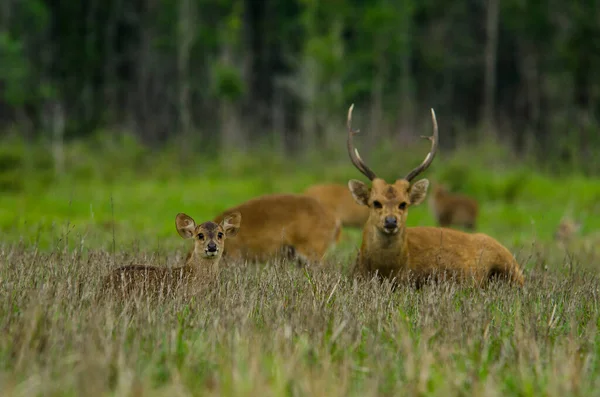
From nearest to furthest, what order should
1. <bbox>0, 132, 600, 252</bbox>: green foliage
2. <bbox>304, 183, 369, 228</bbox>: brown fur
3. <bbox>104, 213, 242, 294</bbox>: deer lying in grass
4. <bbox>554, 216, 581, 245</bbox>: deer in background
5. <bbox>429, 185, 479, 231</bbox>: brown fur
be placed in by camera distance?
<bbox>104, 213, 242, 294</bbox>: deer lying in grass < <bbox>554, 216, 581, 245</bbox>: deer in background < <bbox>0, 132, 600, 252</bbox>: green foliage < <bbox>304, 183, 369, 228</bbox>: brown fur < <bbox>429, 185, 479, 231</bbox>: brown fur

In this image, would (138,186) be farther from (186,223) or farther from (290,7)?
(290,7)

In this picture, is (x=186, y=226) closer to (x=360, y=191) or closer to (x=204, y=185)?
(x=360, y=191)

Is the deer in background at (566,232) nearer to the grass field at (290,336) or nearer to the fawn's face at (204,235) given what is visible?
the grass field at (290,336)

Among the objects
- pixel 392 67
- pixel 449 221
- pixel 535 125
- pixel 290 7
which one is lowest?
pixel 449 221

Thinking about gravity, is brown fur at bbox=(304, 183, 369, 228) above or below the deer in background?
above

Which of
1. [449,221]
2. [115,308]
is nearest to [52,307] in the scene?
[115,308]

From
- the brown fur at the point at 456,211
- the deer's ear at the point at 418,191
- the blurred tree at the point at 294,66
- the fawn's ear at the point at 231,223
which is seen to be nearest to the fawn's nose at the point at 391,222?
the deer's ear at the point at 418,191

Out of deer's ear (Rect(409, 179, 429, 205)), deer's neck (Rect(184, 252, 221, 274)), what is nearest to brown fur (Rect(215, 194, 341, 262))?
deer's ear (Rect(409, 179, 429, 205))

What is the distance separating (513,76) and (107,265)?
41.9 meters

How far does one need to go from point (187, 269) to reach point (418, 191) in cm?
220

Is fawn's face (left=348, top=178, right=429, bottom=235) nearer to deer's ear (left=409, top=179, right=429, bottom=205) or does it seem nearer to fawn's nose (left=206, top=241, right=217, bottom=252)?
deer's ear (left=409, top=179, right=429, bottom=205)

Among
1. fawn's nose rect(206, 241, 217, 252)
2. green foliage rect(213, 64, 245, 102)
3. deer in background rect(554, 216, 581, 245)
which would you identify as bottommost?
deer in background rect(554, 216, 581, 245)

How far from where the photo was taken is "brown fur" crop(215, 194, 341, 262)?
857cm

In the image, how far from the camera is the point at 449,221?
48.3ft
